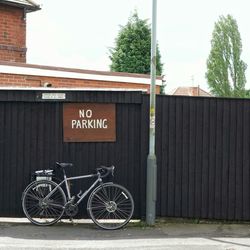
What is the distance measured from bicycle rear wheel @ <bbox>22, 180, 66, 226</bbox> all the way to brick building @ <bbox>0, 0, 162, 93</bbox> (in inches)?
109

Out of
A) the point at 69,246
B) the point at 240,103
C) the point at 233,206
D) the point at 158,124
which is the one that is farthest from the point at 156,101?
the point at 69,246

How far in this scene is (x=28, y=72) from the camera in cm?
1355

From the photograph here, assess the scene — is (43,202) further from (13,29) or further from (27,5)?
(27,5)

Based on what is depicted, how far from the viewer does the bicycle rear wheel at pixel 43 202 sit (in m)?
8.97

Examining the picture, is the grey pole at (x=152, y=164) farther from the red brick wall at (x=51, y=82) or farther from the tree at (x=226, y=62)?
the tree at (x=226, y=62)

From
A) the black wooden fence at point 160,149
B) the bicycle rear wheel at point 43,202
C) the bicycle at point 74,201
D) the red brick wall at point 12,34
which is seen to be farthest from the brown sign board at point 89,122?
the red brick wall at point 12,34

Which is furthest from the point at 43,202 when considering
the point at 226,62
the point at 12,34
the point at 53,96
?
→ the point at 226,62

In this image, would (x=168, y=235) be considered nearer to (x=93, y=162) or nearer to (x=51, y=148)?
(x=93, y=162)

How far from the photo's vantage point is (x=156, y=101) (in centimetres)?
940

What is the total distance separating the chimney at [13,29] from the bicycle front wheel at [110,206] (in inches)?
358

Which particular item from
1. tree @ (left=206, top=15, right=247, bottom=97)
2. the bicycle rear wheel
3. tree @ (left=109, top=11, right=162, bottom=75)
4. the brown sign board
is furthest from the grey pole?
tree @ (left=206, top=15, right=247, bottom=97)

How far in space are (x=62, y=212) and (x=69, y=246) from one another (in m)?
1.42

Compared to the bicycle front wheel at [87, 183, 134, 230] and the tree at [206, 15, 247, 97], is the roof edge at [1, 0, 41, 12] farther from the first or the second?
the tree at [206, 15, 247, 97]

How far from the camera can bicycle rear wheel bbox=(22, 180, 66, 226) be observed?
8969 millimetres
